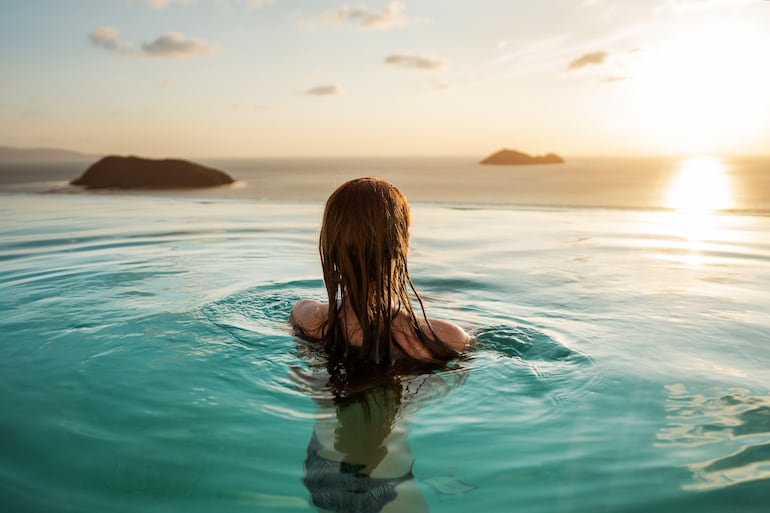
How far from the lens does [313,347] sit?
361 centimetres

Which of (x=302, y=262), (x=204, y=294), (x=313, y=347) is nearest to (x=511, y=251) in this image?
(x=302, y=262)

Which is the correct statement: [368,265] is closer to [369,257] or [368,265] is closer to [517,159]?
[369,257]

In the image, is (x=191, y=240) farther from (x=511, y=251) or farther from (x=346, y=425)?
(x=346, y=425)

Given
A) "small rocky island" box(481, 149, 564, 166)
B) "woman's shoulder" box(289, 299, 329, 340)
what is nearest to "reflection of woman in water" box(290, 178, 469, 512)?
"woman's shoulder" box(289, 299, 329, 340)

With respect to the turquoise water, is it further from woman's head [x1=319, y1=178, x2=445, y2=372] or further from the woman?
woman's head [x1=319, y1=178, x2=445, y2=372]

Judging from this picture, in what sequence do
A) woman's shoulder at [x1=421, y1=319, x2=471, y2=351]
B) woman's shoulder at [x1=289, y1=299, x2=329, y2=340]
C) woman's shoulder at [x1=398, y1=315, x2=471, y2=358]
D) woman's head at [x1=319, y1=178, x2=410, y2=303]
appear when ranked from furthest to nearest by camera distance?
1. woman's shoulder at [x1=289, y1=299, x2=329, y2=340]
2. woman's shoulder at [x1=421, y1=319, x2=471, y2=351]
3. woman's shoulder at [x1=398, y1=315, x2=471, y2=358]
4. woman's head at [x1=319, y1=178, x2=410, y2=303]

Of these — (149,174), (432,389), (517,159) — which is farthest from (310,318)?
(517,159)

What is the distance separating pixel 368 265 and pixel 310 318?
3.37 ft

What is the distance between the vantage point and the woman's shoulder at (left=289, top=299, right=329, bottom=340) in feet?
A: 12.1

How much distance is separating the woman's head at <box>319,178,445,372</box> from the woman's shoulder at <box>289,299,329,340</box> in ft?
1.52

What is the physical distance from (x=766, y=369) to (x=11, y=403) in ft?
14.6

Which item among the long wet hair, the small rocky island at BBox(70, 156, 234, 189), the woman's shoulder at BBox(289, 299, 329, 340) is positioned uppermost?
the small rocky island at BBox(70, 156, 234, 189)

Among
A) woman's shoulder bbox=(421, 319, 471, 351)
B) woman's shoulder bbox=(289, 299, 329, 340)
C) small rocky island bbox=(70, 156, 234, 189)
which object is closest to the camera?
woman's shoulder bbox=(421, 319, 471, 351)

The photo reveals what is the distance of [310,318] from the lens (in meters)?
3.76
